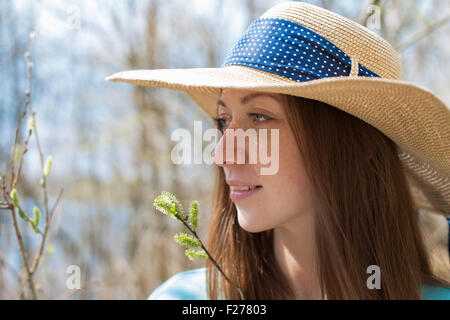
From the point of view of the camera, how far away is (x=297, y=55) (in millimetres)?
1091

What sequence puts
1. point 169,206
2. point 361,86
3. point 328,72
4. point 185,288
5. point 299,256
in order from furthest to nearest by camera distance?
point 185,288 → point 299,256 → point 328,72 → point 361,86 → point 169,206

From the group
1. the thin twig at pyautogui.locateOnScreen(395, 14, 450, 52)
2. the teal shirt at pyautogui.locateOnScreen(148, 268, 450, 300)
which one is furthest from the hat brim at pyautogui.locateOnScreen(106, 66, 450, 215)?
the thin twig at pyautogui.locateOnScreen(395, 14, 450, 52)

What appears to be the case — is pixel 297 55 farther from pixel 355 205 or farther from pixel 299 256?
pixel 299 256

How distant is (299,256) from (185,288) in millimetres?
445

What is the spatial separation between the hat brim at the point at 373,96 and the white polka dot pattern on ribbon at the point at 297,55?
30 mm

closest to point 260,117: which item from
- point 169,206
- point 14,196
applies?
point 169,206

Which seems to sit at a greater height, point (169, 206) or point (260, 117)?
point (260, 117)

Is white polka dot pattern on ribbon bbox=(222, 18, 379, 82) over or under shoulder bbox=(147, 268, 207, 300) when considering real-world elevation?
over

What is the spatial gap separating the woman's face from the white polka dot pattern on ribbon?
3.7 inches

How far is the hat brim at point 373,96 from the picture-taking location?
0.94 m

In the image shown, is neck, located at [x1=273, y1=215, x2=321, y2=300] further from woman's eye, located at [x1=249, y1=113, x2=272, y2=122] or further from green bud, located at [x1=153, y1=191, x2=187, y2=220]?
green bud, located at [x1=153, y1=191, x2=187, y2=220]

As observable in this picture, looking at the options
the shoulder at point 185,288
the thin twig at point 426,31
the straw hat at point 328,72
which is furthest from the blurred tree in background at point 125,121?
the straw hat at point 328,72

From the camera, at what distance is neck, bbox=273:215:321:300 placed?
51.4 inches
